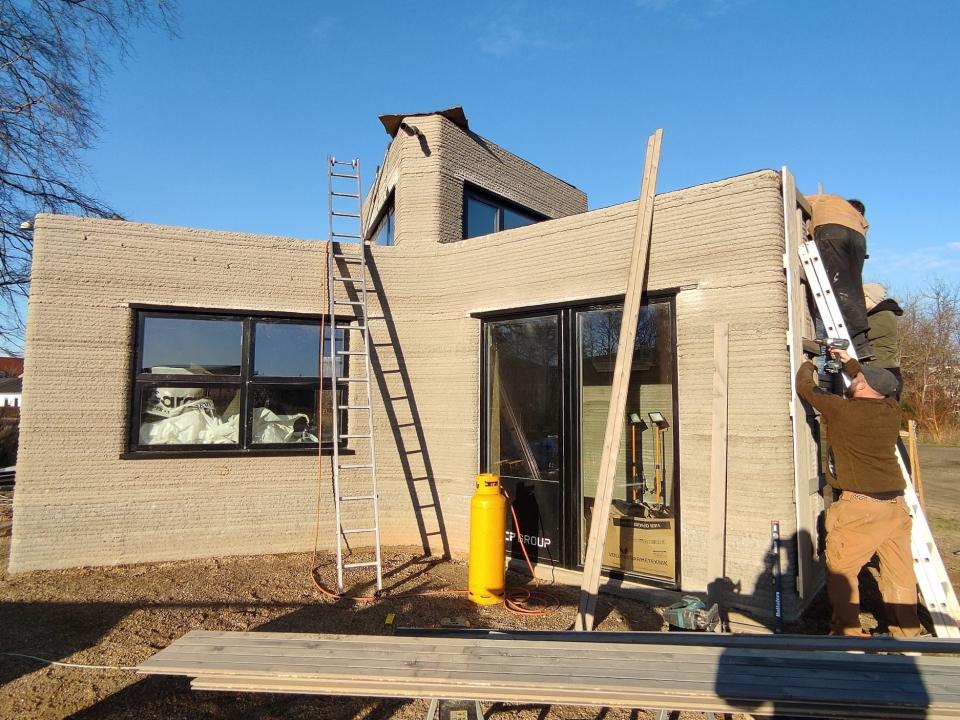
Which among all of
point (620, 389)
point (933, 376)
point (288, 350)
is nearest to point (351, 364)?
point (288, 350)

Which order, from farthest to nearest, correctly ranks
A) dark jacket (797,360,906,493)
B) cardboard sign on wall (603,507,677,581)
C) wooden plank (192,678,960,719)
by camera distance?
cardboard sign on wall (603,507,677,581) → dark jacket (797,360,906,493) → wooden plank (192,678,960,719)

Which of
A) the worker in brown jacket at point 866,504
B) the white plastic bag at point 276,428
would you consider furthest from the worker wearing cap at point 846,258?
the white plastic bag at point 276,428

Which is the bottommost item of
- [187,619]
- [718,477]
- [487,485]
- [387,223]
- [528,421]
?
[187,619]

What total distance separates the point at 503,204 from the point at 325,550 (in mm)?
5664

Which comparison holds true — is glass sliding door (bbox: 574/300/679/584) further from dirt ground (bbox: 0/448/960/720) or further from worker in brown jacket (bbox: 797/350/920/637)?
worker in brown jacket (bbox: 797/350/920/637)

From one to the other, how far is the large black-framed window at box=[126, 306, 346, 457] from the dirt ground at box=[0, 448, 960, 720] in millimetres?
1315

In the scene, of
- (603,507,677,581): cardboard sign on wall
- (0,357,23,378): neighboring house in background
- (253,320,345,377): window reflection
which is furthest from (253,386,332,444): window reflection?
(0,357,23,378): neighboring house in background

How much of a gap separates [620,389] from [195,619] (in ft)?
12.9

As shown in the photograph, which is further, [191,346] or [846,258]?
[191,346]

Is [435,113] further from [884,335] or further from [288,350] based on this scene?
[884,335]

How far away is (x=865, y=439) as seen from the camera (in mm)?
4094

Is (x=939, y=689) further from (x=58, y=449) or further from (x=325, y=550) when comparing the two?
(x=58, y=449)

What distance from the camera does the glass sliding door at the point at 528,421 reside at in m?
5.71

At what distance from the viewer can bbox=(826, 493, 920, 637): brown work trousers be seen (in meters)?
4.10
